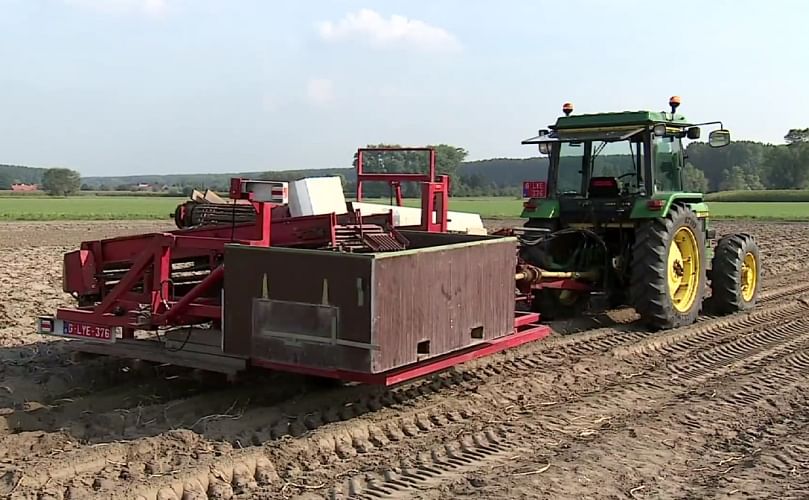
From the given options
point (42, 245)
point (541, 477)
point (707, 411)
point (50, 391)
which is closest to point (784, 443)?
point (707, 411)

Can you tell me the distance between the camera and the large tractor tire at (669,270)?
8.12 meters

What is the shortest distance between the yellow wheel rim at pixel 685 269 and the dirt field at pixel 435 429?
1.34 m

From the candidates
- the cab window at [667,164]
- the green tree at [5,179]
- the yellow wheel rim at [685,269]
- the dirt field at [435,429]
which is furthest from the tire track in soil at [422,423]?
the green tree at [5,179]

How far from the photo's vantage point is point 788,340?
8.03 meters

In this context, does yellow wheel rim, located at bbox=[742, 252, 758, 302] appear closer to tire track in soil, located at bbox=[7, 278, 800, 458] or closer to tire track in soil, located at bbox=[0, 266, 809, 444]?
tire track in soil, located at bbox=[7, 278, 800, 458]

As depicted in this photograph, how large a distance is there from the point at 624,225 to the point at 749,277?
7.67 ft

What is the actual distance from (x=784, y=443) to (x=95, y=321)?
444 centimetres

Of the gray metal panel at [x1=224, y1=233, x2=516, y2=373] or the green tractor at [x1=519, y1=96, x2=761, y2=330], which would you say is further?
the green tractor at [x1=519, y1=96, x2=761, y2=330]

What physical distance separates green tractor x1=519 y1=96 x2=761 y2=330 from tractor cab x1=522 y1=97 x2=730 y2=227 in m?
0.01

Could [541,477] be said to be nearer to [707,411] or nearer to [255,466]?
[255,466]

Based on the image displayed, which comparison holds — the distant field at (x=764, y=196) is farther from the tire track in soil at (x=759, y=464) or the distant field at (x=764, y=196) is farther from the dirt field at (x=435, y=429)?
the tire track in soil at (x=759, y=464)

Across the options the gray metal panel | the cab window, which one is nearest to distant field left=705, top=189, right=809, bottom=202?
the cab window

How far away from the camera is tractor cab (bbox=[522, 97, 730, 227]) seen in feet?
28.8

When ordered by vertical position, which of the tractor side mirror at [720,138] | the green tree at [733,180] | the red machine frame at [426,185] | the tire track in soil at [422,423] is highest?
the green tree at [733,180]
